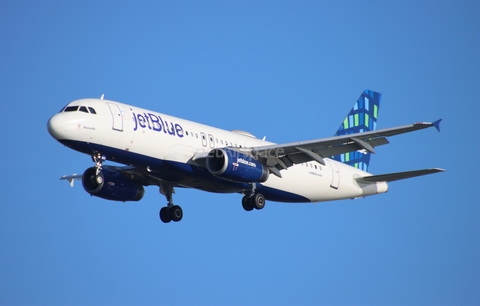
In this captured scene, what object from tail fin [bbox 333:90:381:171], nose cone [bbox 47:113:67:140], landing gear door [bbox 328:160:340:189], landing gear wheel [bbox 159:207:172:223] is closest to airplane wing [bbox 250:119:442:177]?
landing gear door [bbox 328:160:340:189]

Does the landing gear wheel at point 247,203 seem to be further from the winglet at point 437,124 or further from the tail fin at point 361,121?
the winglet at point 437,124

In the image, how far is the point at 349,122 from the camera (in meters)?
58.6

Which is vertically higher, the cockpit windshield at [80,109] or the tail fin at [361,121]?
the tail fin at [361,121]


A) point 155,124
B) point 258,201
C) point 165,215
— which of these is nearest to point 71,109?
point 155,124

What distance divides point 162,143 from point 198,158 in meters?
2.13

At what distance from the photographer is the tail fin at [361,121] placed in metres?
55.2

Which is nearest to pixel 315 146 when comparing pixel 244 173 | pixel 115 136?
pixel 244 173

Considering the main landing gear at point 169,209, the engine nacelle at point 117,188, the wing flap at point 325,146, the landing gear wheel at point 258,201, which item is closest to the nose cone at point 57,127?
the engine nacelle at point 117,188

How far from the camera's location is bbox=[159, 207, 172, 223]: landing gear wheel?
48438mm

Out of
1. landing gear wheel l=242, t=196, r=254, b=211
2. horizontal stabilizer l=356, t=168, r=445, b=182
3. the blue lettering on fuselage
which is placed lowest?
landing gear wheel l=242, t=196, r=254, b=211

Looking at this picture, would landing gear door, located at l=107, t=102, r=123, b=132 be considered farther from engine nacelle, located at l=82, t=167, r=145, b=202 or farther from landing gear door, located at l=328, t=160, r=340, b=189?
landing gear door, located at l=328, t=160, r=340, b=189

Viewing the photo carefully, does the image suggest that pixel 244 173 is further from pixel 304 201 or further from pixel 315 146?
pixel 304 201

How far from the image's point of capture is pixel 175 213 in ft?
158

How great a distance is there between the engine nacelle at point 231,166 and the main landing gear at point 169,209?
232 inches
